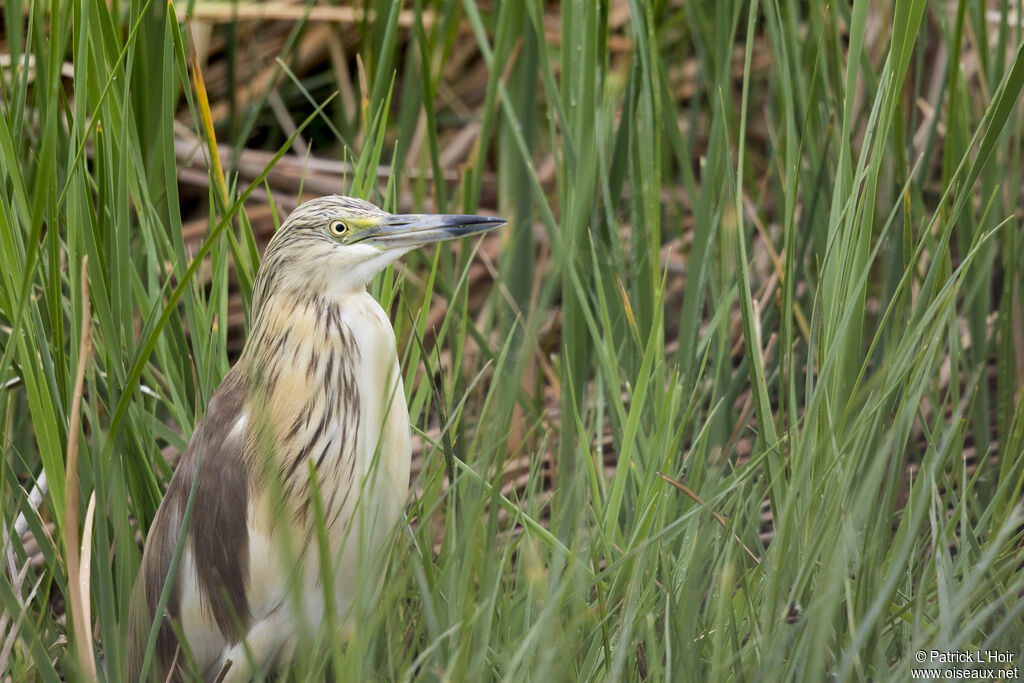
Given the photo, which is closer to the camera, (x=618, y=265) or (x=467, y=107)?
(x=618, y=265)

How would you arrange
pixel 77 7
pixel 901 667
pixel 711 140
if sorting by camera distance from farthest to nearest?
1. pixel 711 140
2. pixel 77 7
3. pixel 901 667

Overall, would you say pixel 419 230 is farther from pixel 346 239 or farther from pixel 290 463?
pixel 290 463

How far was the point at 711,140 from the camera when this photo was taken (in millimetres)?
1562

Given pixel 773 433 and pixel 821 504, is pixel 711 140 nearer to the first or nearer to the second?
pixel 773 433

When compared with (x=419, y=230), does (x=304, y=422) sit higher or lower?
lower

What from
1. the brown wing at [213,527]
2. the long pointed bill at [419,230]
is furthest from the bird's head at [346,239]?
the brown wing at [213,527]

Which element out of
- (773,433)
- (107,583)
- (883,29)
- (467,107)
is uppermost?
(883,29)

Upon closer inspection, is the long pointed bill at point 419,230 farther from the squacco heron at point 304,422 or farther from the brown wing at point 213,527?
the brown wing at point 213,527

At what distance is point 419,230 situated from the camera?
1.29 m

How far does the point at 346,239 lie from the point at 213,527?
1.27 feet

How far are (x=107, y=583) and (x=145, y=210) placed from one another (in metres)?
0.53

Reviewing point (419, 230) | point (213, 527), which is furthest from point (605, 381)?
point (213, 527)

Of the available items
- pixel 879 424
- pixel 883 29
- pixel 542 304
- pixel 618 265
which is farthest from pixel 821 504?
pixel 883 29

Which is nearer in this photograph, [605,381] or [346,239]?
[346,239]
